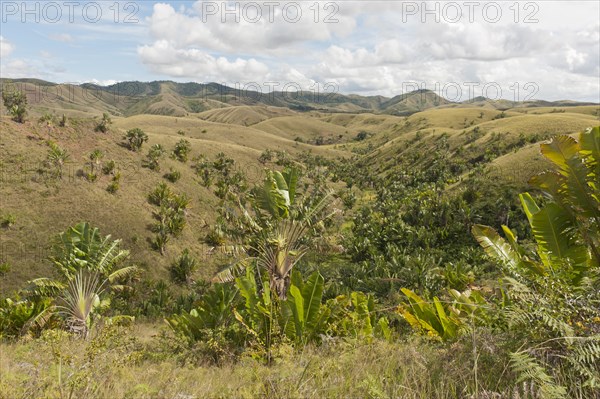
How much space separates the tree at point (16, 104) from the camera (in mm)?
37031

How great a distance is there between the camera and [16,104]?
40.1 metres

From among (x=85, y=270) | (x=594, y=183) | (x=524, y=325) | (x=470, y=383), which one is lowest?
(x=85, y=270)

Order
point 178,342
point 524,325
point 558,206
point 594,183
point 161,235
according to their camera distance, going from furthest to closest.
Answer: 1. point 161,235
2. point 178,342
3. point 558,206
4. point 594,183
5. point 524,325

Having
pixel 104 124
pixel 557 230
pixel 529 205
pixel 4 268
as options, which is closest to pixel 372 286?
pixel 529 205

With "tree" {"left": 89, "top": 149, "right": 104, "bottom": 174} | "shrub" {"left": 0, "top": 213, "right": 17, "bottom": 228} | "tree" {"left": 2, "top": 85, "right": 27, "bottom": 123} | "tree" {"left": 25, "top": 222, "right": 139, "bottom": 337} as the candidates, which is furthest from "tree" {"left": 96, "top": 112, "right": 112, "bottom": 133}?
"tree" {"left": 25, "top": 222, "right": 139, "bottom": 337}

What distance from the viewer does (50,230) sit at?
25859mm

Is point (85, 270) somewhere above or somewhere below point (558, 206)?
below

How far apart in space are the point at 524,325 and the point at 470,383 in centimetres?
88

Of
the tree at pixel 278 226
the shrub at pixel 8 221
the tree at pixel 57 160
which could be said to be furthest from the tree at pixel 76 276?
the tree at pixel 57 160

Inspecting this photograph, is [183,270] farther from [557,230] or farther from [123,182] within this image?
[557,230]

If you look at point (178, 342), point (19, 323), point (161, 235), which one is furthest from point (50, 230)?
point (178, 342)

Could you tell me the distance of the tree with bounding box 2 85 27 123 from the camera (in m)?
37.0

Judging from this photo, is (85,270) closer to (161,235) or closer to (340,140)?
(161,235)

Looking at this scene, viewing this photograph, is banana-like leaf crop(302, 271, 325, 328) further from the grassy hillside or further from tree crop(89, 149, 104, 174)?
tree crop(89, 149, 104, 174)
